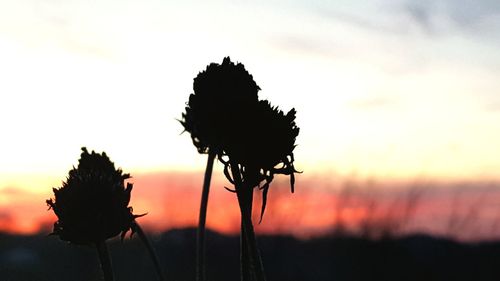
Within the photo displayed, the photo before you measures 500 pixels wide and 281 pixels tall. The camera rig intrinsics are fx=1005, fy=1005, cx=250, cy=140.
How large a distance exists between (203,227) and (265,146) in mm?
3904

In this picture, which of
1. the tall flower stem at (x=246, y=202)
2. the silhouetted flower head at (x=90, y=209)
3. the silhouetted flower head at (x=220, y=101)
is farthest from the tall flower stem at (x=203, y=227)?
the tall flower stem at (x=246, y=202)

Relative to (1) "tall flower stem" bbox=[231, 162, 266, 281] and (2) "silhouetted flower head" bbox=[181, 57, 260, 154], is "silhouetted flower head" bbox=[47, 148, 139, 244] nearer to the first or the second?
(2) "silhouetted flower head" bbox=[181, 57, 260, 154]

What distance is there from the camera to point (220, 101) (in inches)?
401

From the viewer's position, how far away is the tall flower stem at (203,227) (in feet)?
43.1

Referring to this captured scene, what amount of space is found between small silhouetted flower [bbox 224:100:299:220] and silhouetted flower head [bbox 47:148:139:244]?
7.50ft

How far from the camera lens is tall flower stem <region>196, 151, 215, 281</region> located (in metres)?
13.1

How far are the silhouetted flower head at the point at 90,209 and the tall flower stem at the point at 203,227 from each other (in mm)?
1481

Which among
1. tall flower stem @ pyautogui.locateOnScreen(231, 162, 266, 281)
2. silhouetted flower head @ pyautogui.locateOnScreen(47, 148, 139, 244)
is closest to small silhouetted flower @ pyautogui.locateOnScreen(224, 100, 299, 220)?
tall flower stem @ pyautogui.locateOnScreen(231, 162, 266, 281)

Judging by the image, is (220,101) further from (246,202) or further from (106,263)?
(106,263)

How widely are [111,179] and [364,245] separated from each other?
12.8 m

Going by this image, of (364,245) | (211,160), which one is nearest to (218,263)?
(364,245)

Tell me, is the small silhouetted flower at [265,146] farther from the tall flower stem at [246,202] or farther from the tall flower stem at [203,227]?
the tall flower stem at [203,227]

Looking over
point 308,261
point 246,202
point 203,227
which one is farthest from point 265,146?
point 308,261

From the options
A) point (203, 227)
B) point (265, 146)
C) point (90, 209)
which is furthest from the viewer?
point (203, 227)
